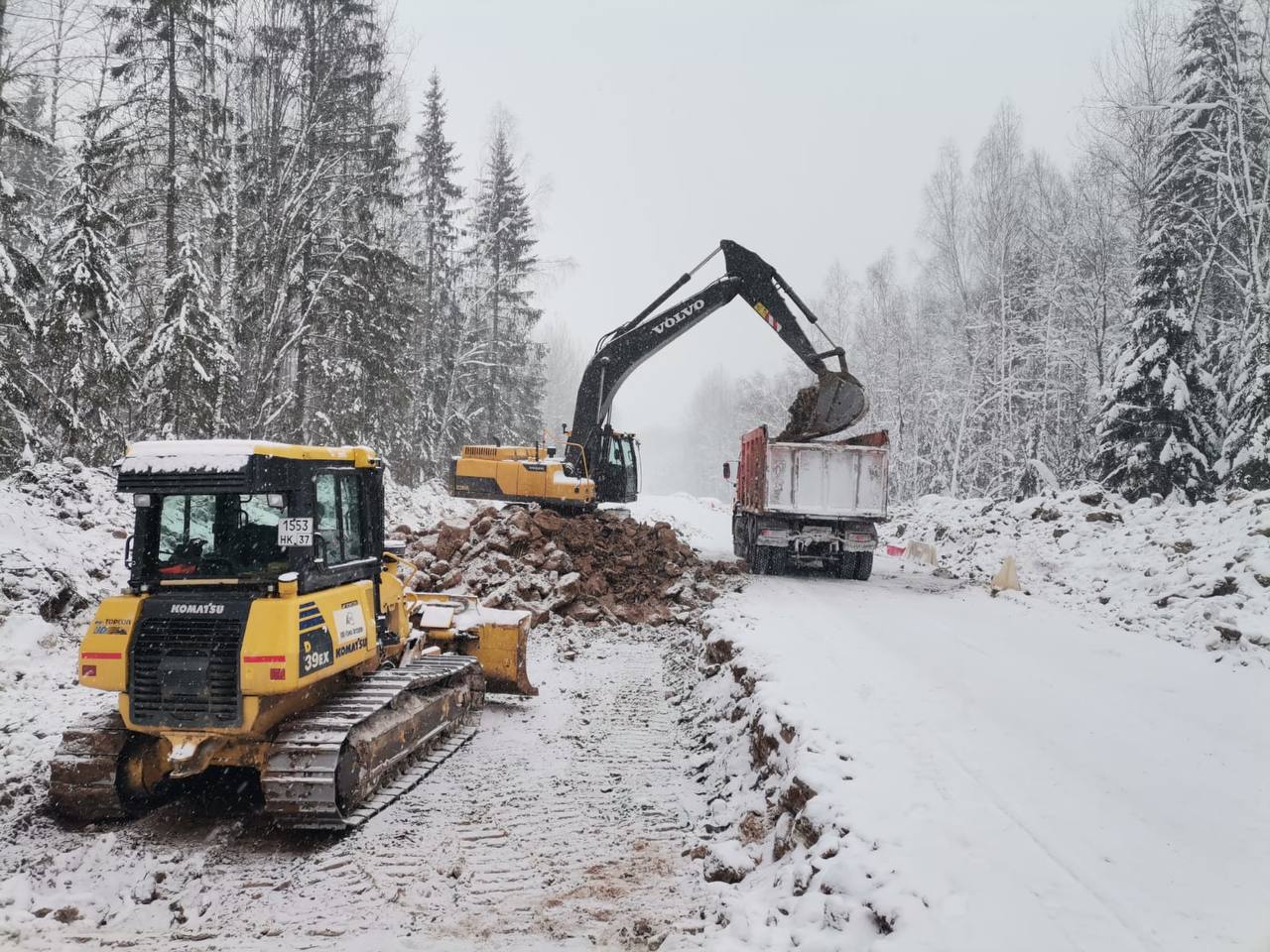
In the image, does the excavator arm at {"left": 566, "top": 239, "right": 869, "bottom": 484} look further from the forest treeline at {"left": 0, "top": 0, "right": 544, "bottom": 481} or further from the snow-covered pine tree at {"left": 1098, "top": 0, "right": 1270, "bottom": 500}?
the snow-covered pine tree at {"left": 1098, "top": 0, "right": 1270, "bottom": 500}

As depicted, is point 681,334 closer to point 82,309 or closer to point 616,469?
point 616,469

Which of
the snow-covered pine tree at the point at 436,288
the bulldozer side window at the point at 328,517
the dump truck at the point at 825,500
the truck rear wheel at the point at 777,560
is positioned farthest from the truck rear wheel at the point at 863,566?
the snow-covered pine tree at the point at 436,288

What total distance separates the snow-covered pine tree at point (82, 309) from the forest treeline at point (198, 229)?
0.04 metres

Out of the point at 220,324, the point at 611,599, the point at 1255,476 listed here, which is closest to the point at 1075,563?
the point at 1255,476

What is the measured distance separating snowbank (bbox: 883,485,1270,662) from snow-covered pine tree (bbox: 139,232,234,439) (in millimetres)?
15711

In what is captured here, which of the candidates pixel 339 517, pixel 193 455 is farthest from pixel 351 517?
pixel 193 455

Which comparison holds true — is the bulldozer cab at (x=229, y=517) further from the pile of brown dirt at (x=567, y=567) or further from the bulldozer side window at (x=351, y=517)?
the pile of brown dirt at (x=567, y=567)

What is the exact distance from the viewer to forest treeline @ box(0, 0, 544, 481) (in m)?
14.6

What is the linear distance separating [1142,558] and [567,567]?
30.3 ft

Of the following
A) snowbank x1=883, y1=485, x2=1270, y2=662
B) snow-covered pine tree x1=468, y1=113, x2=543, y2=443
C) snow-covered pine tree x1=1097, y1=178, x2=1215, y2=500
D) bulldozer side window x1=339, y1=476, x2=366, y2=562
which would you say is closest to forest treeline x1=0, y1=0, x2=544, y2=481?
snow-covered pine tree x1=468, y1=113, x2=543, y2=443

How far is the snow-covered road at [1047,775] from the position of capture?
358 centimetres

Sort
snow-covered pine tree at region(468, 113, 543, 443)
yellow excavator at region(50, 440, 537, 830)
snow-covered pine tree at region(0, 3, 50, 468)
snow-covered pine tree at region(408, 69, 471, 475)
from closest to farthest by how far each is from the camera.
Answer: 1. yellow excavator at region(50, 440, 537, 830)
2. snow-covered pine tree at region(0, 3, 50, 468)
3. snow-covered pine tree at region(408, 69, 471, 475)
4. snow-covered pine tree at region(468, 113, 543, 443)

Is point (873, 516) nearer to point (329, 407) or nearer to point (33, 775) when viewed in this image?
point (33, 775)

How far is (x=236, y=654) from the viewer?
5.50 meters
